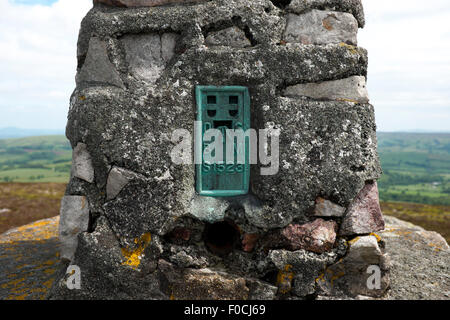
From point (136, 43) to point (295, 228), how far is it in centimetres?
227

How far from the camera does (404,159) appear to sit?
379 feet

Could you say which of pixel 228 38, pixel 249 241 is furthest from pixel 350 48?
pixel 249 241

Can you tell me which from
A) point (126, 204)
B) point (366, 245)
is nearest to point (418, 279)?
point (366, 245)

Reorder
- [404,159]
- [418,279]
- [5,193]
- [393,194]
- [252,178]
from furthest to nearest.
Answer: [404,159]
[393,194]
[5,193]
[418,279]
[252,178]

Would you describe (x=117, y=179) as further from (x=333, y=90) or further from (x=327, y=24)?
(x=327, y=24)

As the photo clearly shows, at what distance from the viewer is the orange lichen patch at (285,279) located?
318 cm

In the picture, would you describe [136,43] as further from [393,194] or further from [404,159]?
[404,159]

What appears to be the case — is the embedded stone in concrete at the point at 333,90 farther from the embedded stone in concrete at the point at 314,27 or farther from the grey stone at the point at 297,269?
the grey stone at the point at 297,269

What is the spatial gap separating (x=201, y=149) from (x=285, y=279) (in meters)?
1.42

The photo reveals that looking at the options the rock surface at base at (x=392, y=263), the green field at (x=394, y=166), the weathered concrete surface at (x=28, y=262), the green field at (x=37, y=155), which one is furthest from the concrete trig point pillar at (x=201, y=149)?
the green field at (x=37, y=155)

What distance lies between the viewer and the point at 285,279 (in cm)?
319

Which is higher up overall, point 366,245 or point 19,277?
point 366,245

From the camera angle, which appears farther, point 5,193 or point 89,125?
point 5,193

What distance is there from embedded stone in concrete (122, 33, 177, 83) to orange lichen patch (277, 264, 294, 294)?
7.02ft
